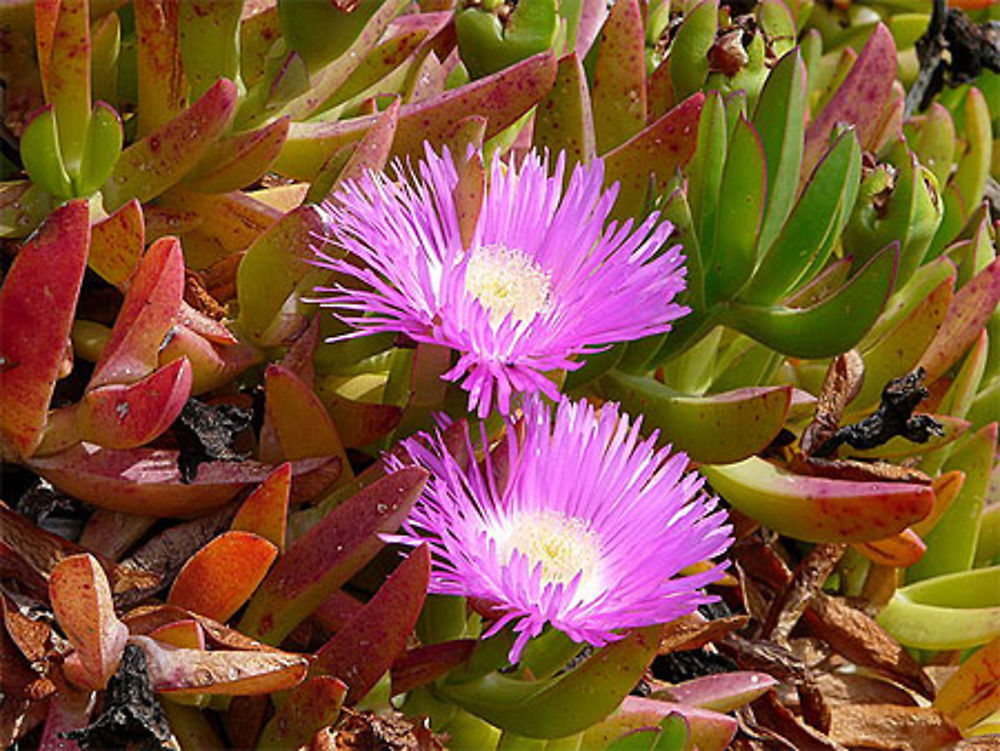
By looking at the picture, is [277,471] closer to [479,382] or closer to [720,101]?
[479,382]

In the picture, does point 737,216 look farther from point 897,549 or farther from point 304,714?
point 304,714

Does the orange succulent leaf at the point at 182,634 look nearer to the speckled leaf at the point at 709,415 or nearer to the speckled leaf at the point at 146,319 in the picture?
the speckled leaf at the point at 146,319

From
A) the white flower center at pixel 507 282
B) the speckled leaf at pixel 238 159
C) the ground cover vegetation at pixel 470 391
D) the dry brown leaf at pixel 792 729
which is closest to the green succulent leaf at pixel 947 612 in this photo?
the ground cover vegetation at pixel 470 391

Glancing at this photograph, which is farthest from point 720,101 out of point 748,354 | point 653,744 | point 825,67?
point 825,67

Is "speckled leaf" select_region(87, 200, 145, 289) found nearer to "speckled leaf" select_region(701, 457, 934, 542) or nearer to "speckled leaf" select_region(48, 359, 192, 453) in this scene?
"speckled leaf" select_region(48, 359, 192, 453)

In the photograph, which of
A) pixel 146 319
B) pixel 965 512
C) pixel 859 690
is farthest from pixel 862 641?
pixel 146 319

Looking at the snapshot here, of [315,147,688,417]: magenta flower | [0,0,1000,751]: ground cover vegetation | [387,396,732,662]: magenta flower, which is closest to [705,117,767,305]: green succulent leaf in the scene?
[0,0,1000,751]: ground cover vegetation

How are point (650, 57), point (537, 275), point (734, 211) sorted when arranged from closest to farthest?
point (537, 275) < point (734, 211) < point (650, 57)
